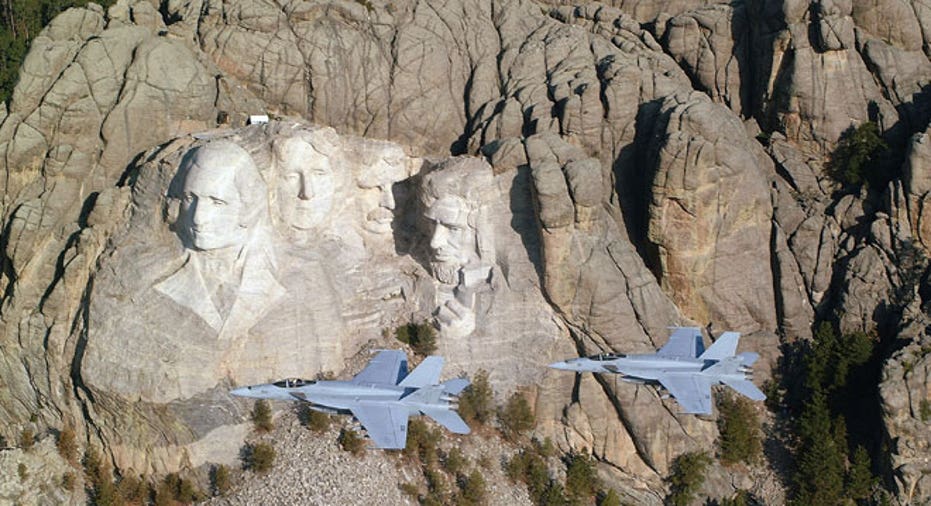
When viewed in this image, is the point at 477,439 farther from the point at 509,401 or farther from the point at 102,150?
the point at 102,150

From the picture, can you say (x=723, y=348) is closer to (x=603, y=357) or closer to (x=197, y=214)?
(x=603, y=357)

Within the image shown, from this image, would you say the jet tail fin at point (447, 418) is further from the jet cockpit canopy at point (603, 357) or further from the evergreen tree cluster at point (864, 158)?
the evergreen tree cluster at point (864, 158)

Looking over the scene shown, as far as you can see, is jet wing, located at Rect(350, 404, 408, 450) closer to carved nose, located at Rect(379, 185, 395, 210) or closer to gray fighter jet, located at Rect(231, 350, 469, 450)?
gray fighter jet, located at Rect(231, 350, 469, 450)

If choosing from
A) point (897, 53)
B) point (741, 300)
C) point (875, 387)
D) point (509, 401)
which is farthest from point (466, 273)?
point (897, 53)

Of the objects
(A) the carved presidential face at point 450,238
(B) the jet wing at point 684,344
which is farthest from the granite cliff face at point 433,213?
(B) the jet wing at point 684,344

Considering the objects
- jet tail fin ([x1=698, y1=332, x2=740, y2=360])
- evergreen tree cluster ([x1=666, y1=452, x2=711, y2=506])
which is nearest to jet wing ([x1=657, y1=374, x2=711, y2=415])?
jet tail fin ([x1=698, y1=332, x2=740, y2=360])

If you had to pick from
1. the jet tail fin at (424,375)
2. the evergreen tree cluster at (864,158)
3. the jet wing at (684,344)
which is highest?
the evergreen tree cluster at (864,158)

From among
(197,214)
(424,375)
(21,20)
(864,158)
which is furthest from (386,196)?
(21,20)

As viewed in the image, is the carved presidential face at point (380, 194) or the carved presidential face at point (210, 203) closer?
the carved presidential face at point (210, 203)
